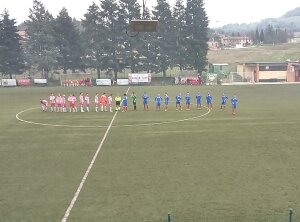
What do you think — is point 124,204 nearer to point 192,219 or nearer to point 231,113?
point 192,219

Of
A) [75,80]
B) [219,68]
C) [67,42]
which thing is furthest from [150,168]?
[219,68]

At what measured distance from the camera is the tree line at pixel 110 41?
72.3 meters

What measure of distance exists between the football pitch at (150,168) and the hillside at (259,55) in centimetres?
8226

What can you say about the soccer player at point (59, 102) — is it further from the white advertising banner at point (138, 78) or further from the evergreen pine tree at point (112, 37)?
the evergreen pine tree at point (112, 37)

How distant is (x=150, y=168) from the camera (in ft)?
55.5

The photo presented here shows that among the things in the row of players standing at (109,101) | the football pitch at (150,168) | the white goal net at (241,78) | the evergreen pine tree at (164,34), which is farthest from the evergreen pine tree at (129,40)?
the football pitch at (150,168)

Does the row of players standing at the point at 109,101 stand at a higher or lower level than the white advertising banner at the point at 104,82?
lower

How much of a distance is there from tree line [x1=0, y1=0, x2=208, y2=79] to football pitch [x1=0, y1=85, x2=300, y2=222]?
44278 millimetres

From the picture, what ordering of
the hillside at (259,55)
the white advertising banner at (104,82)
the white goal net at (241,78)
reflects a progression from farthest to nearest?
the hillside at (259,55) < the white goal net at (241,78) < the white advertising banner at (104,82)

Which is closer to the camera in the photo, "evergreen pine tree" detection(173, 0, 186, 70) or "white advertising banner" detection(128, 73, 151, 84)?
"white advertising banner" detection(128, 73, 151, 84)

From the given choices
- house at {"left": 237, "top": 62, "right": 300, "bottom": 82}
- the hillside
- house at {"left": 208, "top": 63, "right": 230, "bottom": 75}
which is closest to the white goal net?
house at {"left": 237, "top": 62, "right": 300, "bottom": 82}

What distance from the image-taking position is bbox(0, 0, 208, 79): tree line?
72312 mm

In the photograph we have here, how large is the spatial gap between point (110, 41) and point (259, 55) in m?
55.9

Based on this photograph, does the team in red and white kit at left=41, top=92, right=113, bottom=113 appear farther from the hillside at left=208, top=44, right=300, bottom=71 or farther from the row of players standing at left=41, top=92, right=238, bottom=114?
the hillside at left=208, top=44, right=300, bottom=71
